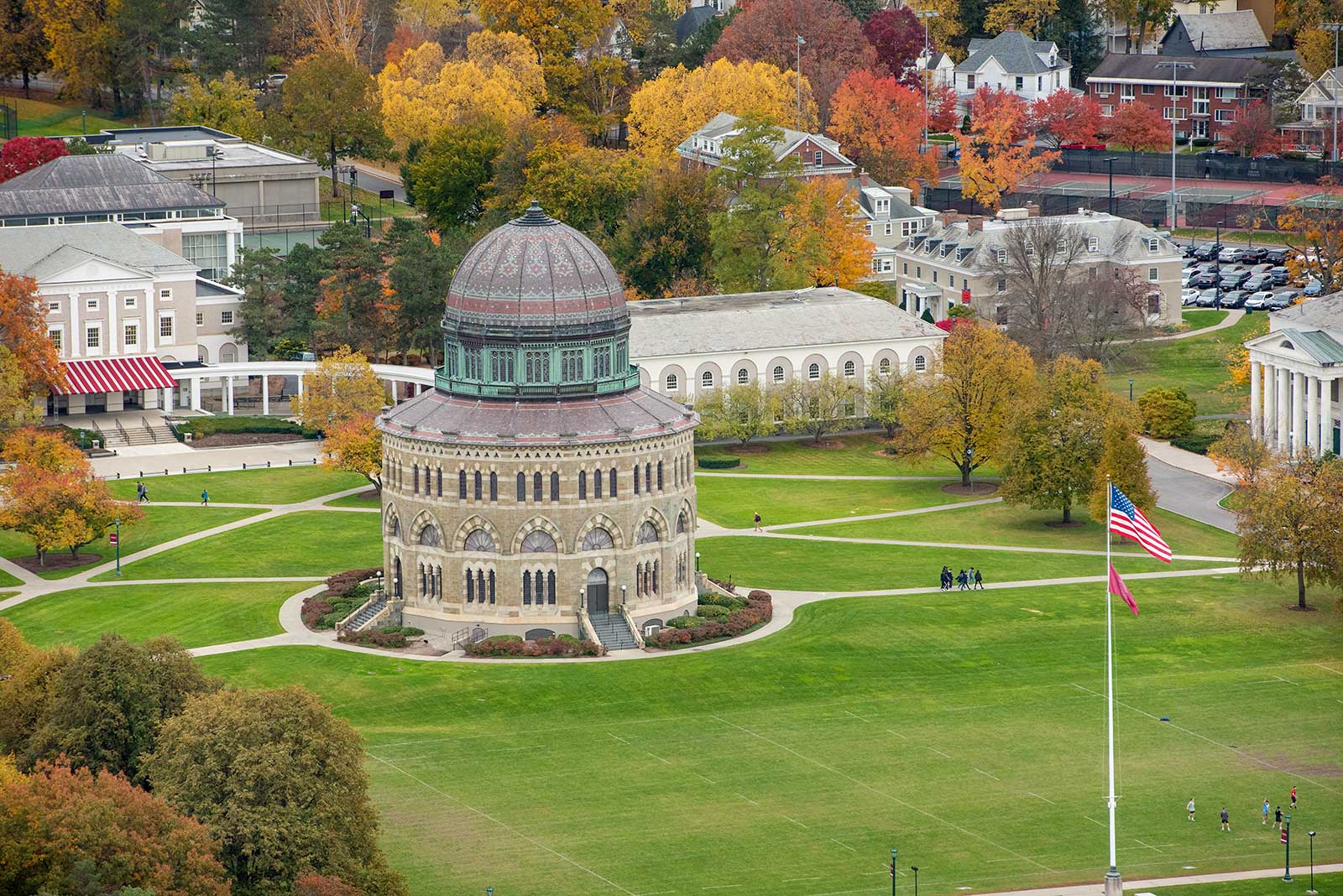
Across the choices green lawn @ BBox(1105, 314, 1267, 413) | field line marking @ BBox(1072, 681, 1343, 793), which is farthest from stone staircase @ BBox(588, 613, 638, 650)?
green lawn @ BBox(1105, 314, 1267, 413)

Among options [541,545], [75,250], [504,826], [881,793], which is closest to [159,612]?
[541,545]

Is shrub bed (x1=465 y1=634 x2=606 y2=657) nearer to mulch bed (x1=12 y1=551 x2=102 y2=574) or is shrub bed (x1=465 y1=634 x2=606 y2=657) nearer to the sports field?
the sports field

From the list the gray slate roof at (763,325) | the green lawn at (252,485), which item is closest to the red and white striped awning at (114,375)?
the green lawn at (252,485)

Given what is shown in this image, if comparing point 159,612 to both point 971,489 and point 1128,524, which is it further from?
point 1128,524

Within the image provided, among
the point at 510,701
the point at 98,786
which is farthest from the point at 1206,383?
the point at 98,786

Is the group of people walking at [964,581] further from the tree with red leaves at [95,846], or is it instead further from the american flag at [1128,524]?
the tree with red leaves at [95,846]

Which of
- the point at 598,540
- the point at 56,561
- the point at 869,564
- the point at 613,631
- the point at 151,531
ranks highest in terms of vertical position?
the point at 598,540
